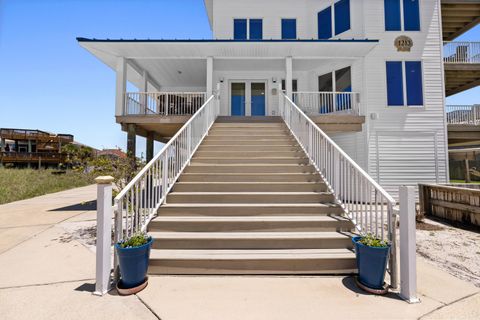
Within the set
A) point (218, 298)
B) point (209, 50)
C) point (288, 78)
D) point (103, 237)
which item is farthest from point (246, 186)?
point (209, 50)

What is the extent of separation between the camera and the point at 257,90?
11.7 metres

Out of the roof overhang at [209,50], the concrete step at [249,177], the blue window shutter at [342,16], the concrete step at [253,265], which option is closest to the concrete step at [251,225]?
the concrete step at [253,265]

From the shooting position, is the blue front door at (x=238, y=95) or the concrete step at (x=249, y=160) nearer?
the concrete step at (x=249, y=160)

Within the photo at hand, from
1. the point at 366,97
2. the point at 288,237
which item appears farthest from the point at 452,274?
the point at 366,97

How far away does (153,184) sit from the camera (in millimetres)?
3861

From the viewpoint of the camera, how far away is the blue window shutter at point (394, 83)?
9.28 meters

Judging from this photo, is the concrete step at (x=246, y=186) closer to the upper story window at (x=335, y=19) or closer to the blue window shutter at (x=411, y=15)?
the upper story window at (x=335, y=19)

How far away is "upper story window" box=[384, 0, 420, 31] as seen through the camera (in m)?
9.59

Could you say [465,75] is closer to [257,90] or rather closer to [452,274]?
[257,90]

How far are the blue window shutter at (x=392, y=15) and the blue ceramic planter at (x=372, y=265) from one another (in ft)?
35.1

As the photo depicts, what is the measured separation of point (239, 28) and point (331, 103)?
6457 mm

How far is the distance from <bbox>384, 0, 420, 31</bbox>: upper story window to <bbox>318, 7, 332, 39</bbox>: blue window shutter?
2311mm

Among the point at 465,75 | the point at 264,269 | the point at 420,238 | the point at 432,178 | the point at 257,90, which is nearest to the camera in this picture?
the point at 264,269

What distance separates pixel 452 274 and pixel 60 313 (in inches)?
199
